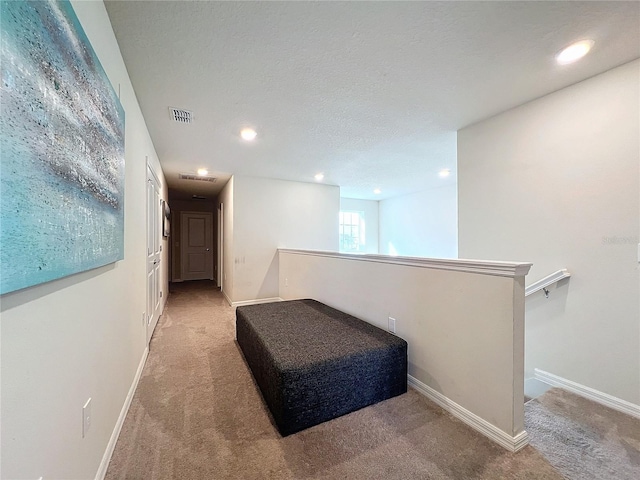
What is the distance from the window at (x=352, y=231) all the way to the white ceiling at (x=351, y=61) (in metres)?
4.07

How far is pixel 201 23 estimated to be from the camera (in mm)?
1370

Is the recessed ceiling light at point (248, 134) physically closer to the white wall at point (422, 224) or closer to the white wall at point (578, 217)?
the white wall at point (578, 217)

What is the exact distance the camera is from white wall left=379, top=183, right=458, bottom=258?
5164mm

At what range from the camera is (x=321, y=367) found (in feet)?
5.15

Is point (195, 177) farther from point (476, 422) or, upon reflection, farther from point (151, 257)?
point (476, 422)

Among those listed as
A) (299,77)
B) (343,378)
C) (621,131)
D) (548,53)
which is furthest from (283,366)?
(621,131)

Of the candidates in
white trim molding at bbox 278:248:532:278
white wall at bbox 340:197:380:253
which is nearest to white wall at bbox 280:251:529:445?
white trim molding at bbox 278:248:532:278

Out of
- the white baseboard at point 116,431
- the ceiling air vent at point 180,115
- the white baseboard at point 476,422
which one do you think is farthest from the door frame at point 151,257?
the white baseboard at point 476,422

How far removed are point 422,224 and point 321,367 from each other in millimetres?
4938

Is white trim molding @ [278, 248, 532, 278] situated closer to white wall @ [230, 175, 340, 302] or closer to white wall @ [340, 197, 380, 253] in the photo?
white wall @ [230, 175, 340, 302]

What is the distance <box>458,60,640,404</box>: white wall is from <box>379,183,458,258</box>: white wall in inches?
114

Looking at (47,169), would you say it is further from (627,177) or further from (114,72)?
(627,177)

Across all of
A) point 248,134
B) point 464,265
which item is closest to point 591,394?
point 464,265

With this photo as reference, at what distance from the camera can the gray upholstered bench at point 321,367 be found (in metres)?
1.50
